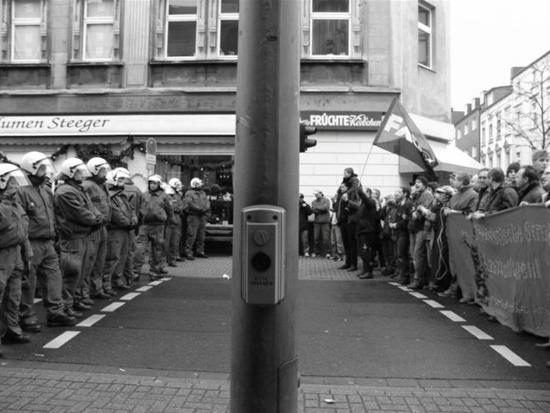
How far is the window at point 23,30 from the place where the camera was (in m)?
21.3

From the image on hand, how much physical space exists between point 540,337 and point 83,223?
5602 mm

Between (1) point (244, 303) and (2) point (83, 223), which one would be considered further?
(2) point (83, 223)

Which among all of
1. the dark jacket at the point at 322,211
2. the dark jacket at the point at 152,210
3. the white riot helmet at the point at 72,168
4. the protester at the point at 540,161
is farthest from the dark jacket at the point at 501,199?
the dark jacket at the point at 322,211

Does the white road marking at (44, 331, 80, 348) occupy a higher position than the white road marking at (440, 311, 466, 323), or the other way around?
the white road marking at (440, 311, 466, 323)

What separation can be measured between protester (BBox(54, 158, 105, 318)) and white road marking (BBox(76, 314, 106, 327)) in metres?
0.18

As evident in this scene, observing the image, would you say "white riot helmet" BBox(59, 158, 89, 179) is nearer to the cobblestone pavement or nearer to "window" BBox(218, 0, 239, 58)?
the cobblestone pavement

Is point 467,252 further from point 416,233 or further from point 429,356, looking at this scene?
point 429,356

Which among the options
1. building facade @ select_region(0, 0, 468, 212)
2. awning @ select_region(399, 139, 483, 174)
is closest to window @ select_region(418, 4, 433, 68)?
building facade @ select_region(0, 0, 468, 212)

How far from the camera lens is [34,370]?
18.0 feet

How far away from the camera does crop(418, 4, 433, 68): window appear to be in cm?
2222

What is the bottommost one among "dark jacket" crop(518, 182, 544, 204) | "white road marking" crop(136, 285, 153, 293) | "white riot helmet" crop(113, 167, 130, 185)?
"white road marking" crop(136, 285, 153, 293)

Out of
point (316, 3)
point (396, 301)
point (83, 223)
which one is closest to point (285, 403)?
point (83, 223)

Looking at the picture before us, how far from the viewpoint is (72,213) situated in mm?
7926

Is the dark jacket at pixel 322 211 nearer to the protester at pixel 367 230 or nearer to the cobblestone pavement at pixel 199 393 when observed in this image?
the protester at pixel 367 230
